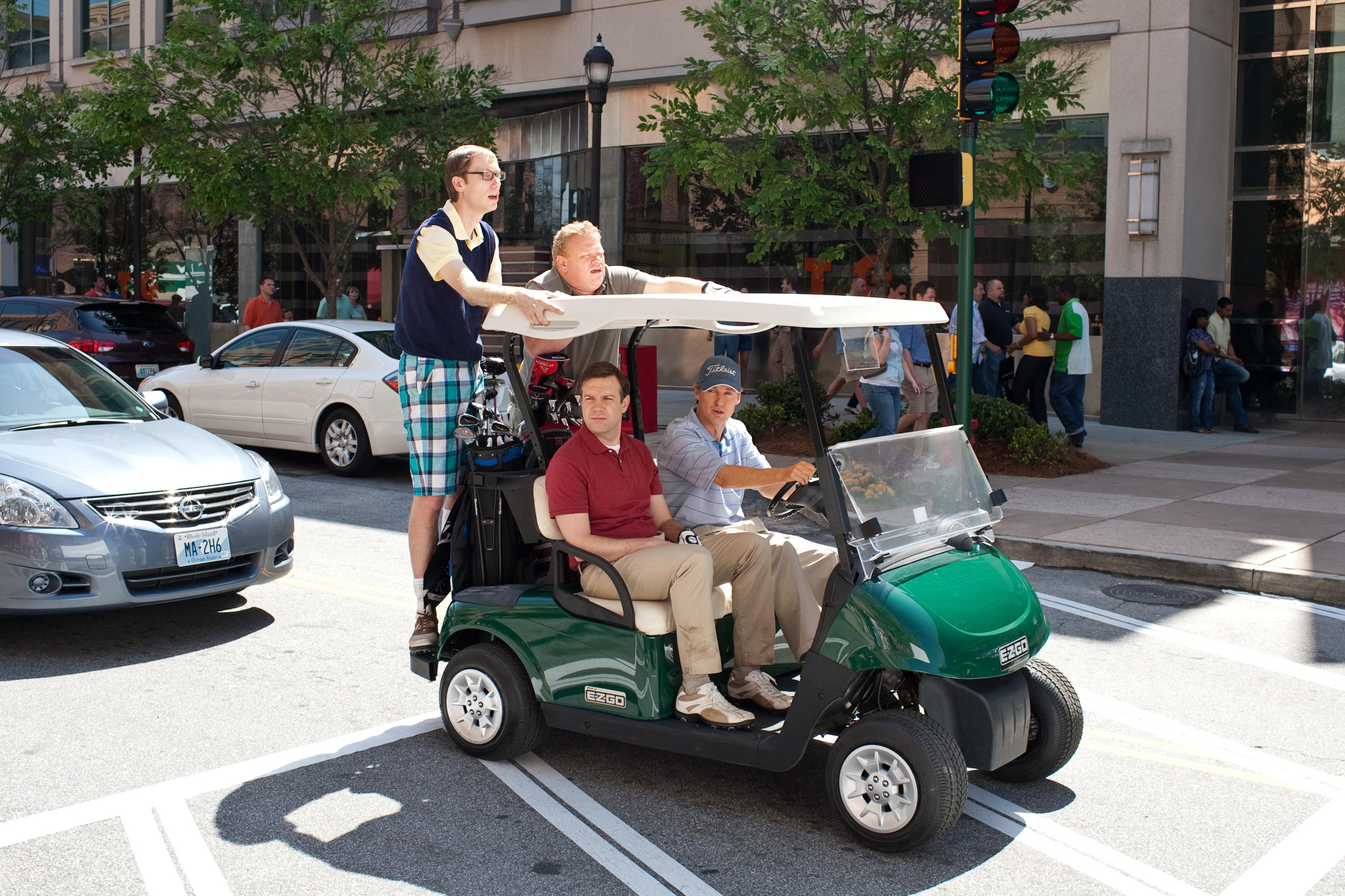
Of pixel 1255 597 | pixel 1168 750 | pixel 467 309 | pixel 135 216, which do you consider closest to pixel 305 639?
pixel 467 309

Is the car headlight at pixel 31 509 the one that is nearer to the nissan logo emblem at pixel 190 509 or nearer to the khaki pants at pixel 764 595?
the nissan logo emblem at pixel 190 509

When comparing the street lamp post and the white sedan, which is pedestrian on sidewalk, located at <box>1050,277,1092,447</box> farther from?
the white sedan

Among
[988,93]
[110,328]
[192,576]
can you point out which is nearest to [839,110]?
[988,93]

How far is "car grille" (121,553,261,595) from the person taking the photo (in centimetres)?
613

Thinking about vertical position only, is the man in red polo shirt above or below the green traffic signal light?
below

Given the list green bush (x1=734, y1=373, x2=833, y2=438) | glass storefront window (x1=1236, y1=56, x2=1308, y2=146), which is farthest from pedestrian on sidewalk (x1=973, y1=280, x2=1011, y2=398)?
glass storefront window (x1=1236, y1=56, x2=1308, y2=146)

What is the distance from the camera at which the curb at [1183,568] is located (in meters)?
7.82

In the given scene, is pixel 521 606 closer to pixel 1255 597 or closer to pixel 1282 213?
pixel 1255 597

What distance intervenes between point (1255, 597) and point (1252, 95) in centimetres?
1210

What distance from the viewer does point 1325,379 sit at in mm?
17312

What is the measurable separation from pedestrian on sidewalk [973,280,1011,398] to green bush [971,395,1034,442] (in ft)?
5.31

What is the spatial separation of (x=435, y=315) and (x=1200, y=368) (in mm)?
13720

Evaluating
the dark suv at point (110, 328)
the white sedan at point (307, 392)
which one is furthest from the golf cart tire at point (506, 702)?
the dark suv at point (110, 328)

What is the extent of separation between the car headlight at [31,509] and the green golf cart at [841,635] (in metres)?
2.19
